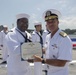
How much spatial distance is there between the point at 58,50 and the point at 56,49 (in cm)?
4

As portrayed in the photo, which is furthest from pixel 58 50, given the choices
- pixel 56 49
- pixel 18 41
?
pixel 18 41

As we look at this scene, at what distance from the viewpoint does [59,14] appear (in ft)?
12.7

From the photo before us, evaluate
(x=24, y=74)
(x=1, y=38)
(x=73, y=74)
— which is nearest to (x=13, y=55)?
(x=24, y=74)

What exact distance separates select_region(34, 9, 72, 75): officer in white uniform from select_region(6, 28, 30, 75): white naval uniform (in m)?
0.75

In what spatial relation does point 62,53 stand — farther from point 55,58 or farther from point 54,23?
point 54,23

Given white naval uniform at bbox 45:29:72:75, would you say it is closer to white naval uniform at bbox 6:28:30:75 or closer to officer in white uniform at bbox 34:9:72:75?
officer in white uniform at bbox 34:9:72:75

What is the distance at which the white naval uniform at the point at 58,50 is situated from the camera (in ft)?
11.7

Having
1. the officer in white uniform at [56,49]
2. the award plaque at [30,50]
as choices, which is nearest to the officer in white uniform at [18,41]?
the award plaque at [30,50]

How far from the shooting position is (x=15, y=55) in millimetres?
4652

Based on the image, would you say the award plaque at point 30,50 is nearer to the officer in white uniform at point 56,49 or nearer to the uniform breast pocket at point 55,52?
the officer in white uniform at point 56,49

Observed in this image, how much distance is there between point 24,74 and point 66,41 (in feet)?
5.39

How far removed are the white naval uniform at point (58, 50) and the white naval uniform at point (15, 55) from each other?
2.81 ft

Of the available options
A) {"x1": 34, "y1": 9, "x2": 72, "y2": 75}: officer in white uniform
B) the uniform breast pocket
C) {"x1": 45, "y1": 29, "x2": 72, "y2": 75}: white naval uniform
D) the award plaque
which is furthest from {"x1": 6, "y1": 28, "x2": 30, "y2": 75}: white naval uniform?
the uniform breast pocket

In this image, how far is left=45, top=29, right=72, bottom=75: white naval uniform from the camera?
141 inches
